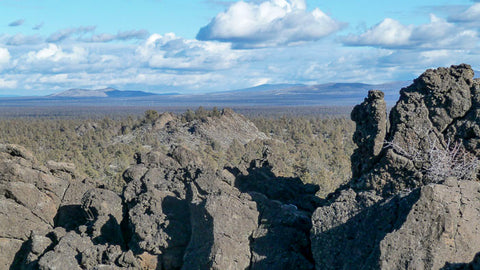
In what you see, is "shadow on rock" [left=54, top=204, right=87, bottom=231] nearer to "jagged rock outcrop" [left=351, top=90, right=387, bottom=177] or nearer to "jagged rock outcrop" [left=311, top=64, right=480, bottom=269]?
"jagged rock outcrop" [left=311, top=64, right=480, bottom=269]

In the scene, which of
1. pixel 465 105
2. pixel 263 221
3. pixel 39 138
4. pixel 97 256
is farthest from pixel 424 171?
pixel 39 138

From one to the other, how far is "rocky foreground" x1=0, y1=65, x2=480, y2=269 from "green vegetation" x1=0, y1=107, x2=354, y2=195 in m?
6.62

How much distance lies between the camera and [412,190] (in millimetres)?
10781

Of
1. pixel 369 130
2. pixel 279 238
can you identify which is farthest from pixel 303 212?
pixel 369 130

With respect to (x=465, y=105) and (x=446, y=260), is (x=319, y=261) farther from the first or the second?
(x=465, y=105)

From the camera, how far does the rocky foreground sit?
10.1 m

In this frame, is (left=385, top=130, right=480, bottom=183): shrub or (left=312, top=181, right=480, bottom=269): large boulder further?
(left=385, top=130, right=480, bottom=183): shrub

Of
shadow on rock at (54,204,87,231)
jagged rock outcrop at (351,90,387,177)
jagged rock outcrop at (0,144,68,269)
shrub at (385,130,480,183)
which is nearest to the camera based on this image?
shrub at (385,130,480,183)

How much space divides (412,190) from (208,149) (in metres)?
38.2

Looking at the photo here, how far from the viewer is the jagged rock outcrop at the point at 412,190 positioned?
9922mm

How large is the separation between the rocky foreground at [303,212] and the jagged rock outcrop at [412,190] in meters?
0.02

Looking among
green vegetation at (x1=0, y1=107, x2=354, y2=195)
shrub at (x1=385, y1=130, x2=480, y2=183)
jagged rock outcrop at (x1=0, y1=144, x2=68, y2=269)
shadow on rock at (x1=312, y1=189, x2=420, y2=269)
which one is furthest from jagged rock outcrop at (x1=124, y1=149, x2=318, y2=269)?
green vegetation at (x1=0, y1=107, x2=354, y2=195)

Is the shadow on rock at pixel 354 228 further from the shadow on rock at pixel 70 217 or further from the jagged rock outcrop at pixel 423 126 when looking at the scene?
the shadow on rock at pixel 70 217

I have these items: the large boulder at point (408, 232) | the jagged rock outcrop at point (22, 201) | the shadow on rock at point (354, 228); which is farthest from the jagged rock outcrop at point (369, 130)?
the jagged rock outcrop at point (22, 201)
